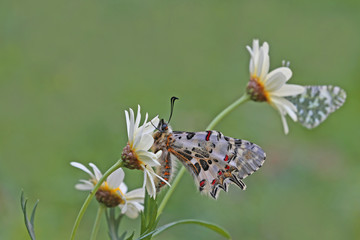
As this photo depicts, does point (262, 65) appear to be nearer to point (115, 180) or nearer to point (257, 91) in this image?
point (257, 91)

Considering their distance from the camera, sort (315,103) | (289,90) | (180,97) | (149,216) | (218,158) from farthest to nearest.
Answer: (180,97)
(315,103)
(289,90)
(218,158)
(149,216)

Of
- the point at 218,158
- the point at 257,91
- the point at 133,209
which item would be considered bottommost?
the point at 133,209

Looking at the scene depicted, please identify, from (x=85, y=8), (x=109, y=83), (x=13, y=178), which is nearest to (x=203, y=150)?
(x=13, y=178)

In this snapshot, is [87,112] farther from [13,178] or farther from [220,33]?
[220,33]

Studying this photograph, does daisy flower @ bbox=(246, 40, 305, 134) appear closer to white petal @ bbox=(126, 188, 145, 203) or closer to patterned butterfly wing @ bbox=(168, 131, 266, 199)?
patterned butterfly wing @ bbox=(168, 131, 266, 199)

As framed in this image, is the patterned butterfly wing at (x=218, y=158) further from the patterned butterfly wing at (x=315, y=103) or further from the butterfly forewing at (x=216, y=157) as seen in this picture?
the patterned butterfly wing at (x=315, y=103)

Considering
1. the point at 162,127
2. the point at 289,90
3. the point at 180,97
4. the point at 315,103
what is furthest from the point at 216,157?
the point at 180,97

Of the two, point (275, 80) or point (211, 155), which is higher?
point (275, 80)
